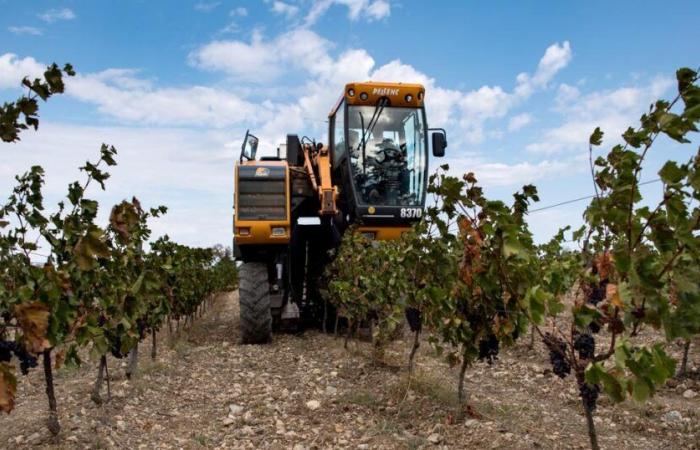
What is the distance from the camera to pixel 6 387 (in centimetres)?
221

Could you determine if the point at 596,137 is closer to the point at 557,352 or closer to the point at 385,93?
the point at 557,352

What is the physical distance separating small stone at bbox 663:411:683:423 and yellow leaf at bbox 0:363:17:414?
17.6ft

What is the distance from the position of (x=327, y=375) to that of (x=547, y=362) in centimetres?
318

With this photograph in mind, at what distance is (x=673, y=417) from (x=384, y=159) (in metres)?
5.10

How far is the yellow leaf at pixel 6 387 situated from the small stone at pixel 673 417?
536 centimetres

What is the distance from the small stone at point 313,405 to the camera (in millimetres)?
6090

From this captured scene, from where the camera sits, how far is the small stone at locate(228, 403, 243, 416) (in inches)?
239

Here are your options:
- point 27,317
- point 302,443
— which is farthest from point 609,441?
point 27,317

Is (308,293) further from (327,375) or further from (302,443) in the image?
(302,443)

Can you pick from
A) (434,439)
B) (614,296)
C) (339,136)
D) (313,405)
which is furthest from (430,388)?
(339,136)

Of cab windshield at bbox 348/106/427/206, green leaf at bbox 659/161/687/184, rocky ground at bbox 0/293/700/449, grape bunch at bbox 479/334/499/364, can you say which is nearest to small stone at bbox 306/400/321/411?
rocky ground at bbox 0/293/700/449

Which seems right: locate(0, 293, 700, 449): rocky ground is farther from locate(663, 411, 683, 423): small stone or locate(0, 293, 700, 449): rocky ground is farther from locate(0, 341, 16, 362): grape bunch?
locate(0, 341, 16, 362): grape bunch

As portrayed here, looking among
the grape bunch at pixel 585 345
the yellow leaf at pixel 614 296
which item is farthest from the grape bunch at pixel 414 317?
the yellow leaf at pixel 614 296

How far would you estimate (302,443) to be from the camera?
5.18 metres
